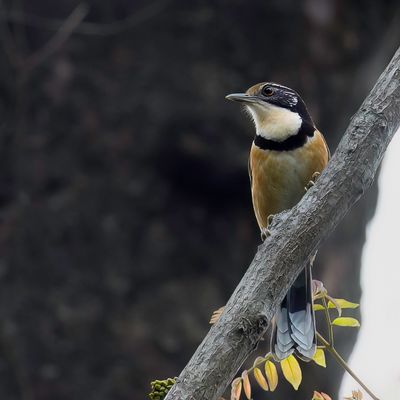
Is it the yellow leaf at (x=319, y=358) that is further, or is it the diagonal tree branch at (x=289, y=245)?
the yellow leaf at (x=319, y=358)

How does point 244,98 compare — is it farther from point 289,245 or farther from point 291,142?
point 289,245

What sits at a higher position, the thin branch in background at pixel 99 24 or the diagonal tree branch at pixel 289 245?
the thin branch in background at pixel 99 24

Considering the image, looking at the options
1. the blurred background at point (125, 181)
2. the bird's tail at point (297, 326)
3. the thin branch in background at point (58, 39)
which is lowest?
the bird's tail at point (297, 326)

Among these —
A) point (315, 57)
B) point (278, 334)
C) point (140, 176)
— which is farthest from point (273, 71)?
point (278, 334)

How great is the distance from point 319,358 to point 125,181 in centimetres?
320

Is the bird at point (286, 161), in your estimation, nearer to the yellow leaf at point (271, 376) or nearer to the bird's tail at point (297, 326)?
the bird's tail at point (297, 326)

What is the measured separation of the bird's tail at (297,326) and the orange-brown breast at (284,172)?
33 cm

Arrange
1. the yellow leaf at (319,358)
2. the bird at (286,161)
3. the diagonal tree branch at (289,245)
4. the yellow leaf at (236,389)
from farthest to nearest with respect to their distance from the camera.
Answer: the bird at (286,161) → the yellow leaf at (319,358) → the yellow leaf at (236,389) → the diagonal tree branch at (289,245)

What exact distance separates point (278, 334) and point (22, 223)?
260 centimetres

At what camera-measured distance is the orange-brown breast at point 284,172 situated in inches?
164

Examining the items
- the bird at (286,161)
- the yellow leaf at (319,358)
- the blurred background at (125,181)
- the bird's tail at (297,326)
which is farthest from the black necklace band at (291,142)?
the blurred background at (125,181)

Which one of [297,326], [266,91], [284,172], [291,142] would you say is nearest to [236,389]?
[297,326]

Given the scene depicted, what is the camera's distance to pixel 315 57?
21.9 feet

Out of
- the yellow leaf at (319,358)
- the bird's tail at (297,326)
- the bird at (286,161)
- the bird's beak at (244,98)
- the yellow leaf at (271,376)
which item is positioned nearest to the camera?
the yellow leaf at (271,376)
